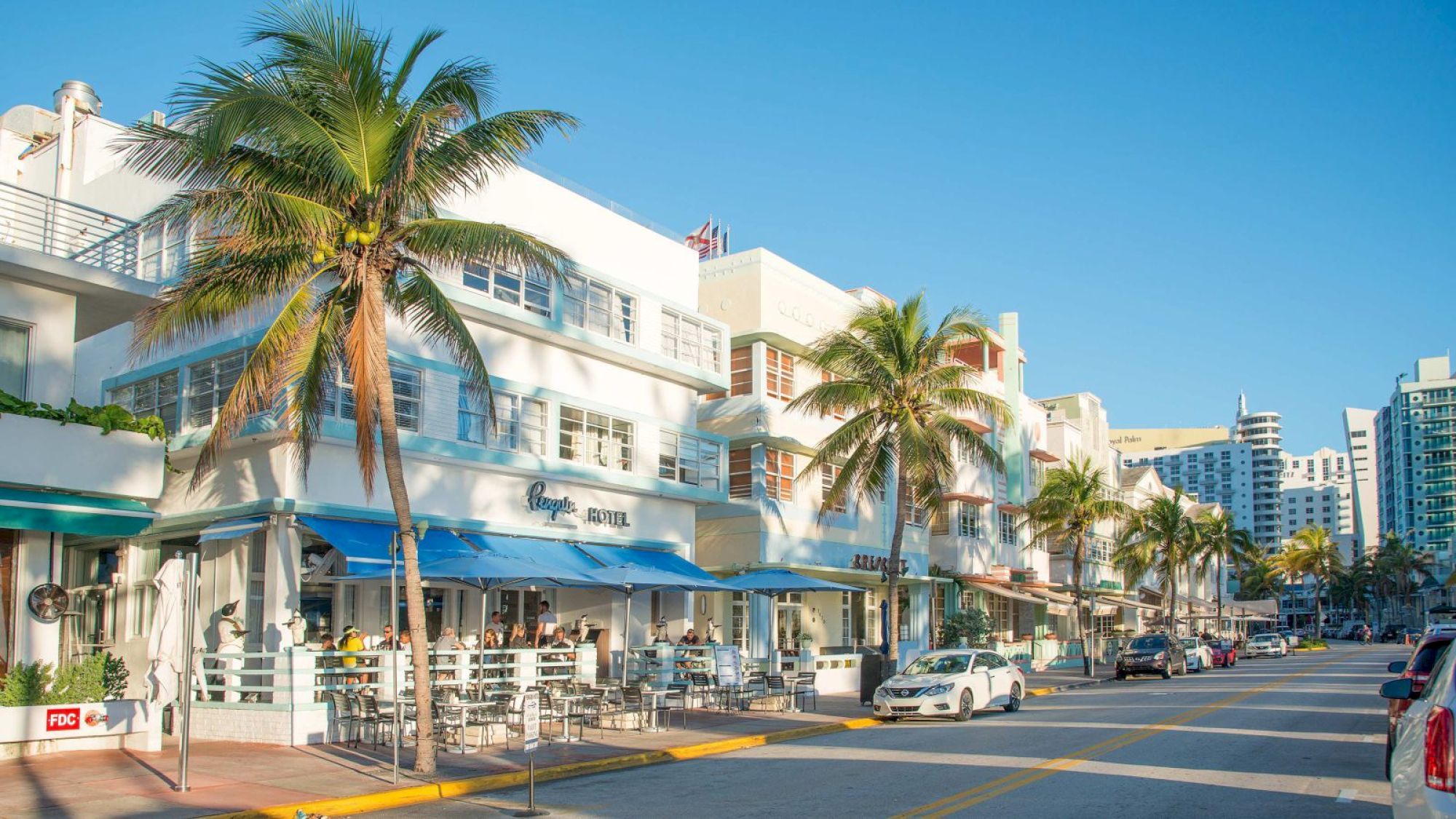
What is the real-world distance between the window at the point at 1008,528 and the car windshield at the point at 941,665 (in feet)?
82.3

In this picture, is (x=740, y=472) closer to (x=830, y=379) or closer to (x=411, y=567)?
(x=830, y=379)

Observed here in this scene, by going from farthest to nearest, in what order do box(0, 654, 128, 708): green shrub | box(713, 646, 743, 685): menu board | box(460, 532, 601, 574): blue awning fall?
box(713, 646, 743, 685): menu board → box(460, 532, 601, 574): blue awning → box(0, 654, 128, 708): green shrub

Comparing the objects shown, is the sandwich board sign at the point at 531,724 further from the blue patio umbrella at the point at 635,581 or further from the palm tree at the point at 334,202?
the blue patio umbrella at the point at 635,581

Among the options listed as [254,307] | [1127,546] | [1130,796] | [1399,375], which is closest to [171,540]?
[254,307]

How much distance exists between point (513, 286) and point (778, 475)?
11.7 m

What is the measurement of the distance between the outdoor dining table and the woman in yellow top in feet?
6.68

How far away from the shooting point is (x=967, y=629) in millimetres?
40156

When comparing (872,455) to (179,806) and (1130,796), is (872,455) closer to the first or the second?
(1130,796)

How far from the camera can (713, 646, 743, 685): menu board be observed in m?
24.1

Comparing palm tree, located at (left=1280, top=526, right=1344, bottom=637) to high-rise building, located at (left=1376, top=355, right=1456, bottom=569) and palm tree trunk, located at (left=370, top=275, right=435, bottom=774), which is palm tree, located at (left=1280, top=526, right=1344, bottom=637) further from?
palm tree trunk, located at (left=370, top=275, right=435, bottom=774)

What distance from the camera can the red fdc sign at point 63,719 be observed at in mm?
15594

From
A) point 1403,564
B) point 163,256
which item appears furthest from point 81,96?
point 1403,564

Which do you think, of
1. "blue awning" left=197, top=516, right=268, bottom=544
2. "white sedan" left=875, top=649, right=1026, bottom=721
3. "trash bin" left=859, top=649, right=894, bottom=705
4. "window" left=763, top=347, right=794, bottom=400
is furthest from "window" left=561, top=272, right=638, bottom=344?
"white sedan" left=875, top=649, right=1026, bottom=721

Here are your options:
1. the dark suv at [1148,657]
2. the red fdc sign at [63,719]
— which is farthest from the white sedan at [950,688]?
the dark suv at [1148,657]
